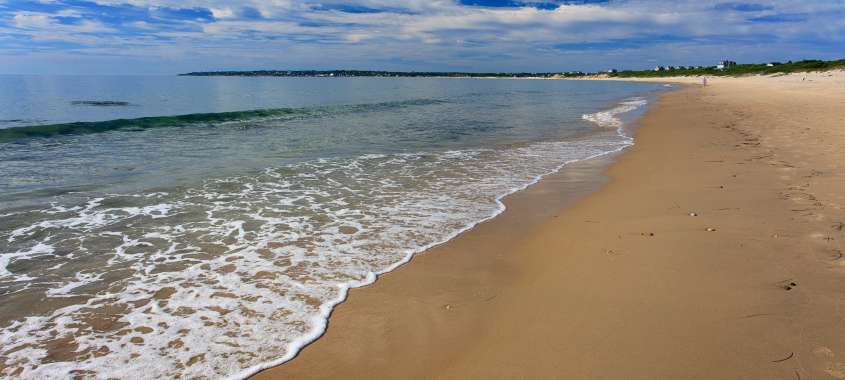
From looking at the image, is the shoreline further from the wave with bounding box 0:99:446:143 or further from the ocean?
the wave with bounding box 0:99:446:143

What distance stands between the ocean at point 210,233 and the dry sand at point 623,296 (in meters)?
0.53

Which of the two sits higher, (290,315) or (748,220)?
(748,220)

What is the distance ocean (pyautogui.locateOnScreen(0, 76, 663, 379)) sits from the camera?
364 cm

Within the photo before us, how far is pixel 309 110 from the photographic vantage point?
29.3 m

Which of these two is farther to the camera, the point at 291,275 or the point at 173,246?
the point at 173,246

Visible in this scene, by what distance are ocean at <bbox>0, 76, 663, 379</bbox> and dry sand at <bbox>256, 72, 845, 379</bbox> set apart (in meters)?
0.53

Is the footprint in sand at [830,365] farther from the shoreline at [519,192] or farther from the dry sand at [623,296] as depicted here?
the shoreline at [519,192]

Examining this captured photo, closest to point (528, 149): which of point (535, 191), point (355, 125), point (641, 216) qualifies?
point (535, 191)

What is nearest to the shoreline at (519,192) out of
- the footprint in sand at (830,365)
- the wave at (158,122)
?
the footprint in sand at (830,365)

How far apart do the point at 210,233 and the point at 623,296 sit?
512 centimetres

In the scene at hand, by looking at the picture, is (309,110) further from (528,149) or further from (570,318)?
(570,318)

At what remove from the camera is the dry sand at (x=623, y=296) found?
3.16 metres

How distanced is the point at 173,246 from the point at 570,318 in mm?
4755

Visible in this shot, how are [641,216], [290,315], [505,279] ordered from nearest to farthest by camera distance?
1. [290,315]
2. [505,279]
3. [641,216]
